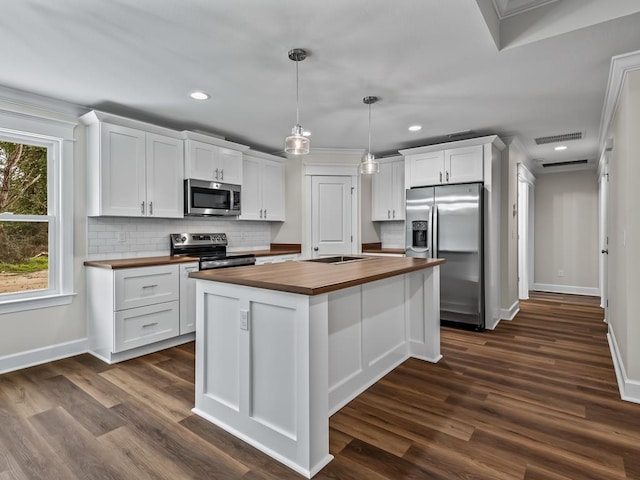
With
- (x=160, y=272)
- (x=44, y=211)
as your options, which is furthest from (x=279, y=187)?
(x=44, y=211)

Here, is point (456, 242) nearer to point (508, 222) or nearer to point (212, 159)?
point (508, 222)

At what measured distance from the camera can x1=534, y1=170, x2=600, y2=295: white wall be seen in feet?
20.9

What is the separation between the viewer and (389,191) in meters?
5.34

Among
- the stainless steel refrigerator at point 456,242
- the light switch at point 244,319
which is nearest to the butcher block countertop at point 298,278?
the light switch at point 244,319

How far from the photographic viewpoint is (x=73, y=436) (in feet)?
6.74

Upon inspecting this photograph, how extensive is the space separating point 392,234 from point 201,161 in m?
3.06

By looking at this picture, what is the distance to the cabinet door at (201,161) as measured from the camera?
3998 millimetres

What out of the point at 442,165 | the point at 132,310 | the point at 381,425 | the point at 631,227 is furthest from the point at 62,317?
the point at 631,227

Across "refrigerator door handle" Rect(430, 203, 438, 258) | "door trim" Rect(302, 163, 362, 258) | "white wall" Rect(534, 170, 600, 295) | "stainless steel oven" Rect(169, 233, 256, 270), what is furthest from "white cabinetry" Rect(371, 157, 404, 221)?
"white wall" Rect(534, 170, 600, 295)

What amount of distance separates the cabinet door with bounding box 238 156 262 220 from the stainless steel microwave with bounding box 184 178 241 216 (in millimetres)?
201

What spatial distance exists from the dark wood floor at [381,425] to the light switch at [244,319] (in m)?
0.65

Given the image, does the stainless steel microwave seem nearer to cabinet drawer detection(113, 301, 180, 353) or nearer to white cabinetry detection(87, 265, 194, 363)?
white cabinetry detection(87, 265, 194, 363)

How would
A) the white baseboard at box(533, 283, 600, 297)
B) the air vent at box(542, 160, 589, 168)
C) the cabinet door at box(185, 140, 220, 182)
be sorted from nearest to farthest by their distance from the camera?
the cabinet door at box(185, 140, 220, 182) → the air vent at box(542, 160, 589, 168) → the white baseboard at box(533, 283, 600, 297)

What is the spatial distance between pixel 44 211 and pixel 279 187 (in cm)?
282
